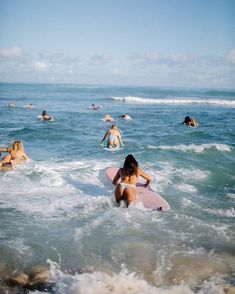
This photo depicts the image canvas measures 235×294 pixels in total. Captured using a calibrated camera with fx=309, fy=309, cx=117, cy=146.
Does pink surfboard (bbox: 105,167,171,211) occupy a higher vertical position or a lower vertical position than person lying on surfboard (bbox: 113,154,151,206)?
lower

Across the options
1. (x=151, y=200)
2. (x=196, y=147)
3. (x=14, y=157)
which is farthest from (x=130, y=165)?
(x=196, y=147)

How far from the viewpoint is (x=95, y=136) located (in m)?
17.5

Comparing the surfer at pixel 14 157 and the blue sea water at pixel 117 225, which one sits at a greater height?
the surfer at pixel 14 157

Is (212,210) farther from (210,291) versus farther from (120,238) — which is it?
(210,291)

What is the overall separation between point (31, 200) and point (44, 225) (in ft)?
5.18

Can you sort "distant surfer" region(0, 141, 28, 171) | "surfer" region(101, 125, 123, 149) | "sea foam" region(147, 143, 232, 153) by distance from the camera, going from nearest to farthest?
"distant surfer" region(0, 141, 28, 171), "sea foam" region(147, 143, 232, 153), "surfer" region(101, 125, 123, 149)

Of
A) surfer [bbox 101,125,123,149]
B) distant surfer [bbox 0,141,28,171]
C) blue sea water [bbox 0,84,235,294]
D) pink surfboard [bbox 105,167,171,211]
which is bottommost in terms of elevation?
blue sea water [bbox 0,84,235,294]

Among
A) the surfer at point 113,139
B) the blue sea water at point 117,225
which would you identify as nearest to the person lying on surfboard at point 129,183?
the blue sea water at point 117,225

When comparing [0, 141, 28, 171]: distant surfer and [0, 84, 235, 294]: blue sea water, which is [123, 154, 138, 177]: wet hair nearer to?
[0, 84, 235, 294]: blue sea water

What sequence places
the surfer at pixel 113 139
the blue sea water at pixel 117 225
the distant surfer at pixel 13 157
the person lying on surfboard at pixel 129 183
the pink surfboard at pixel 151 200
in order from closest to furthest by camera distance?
the blue sea water at pixel 117 225 < the person lying on surfboard at pixel 129 183 < the pink surfboard at pixel 151 200 < the distant surfer at pixel 13 157 < the surfer at pixel 113 139

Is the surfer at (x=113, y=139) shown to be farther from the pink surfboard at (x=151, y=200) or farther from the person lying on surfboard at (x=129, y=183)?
the person lying on surfboard at (x=129, y=183)

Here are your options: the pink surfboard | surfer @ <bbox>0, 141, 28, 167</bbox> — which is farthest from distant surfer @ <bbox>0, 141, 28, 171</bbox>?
the pink surfboard

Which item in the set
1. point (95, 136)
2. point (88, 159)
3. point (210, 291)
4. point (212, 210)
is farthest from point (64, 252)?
point (95, 136)

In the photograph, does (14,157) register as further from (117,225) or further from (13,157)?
(117,225)
